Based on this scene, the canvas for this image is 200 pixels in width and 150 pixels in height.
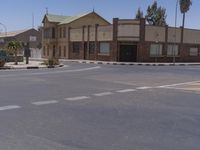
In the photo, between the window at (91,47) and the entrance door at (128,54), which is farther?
the window at (91,47)

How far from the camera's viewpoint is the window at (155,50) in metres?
56.2

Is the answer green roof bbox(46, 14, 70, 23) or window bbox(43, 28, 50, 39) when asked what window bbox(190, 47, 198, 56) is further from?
window bbox(43, 28, 50, 39)

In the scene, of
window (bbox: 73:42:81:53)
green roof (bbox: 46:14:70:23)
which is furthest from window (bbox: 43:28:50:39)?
window (bbox: 73:42:81:53)

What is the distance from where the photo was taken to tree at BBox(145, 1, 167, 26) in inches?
3514

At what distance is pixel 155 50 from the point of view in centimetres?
5684

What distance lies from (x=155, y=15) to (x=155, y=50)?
3417 centimetres

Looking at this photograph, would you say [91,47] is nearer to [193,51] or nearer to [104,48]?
[104,48]

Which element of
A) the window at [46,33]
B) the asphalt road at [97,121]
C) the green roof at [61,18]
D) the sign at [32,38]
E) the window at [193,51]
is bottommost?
the asphalt road at [97,121]

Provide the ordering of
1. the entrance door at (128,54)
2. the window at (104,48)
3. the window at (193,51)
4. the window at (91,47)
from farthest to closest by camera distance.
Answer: the window at (193,51), the window at (91,47), the window at (104,48), the entrance door at (128,54)

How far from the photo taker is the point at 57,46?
231 ft

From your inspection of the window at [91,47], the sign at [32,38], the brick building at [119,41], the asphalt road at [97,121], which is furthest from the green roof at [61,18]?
the asphalt road at [97,121]

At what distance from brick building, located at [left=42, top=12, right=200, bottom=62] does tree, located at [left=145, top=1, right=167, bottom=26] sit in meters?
22.1

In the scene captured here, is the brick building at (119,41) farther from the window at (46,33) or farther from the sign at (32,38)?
the sign at (32,38)

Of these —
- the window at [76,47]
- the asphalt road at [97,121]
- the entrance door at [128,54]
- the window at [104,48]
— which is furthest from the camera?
the window at [76,47]
